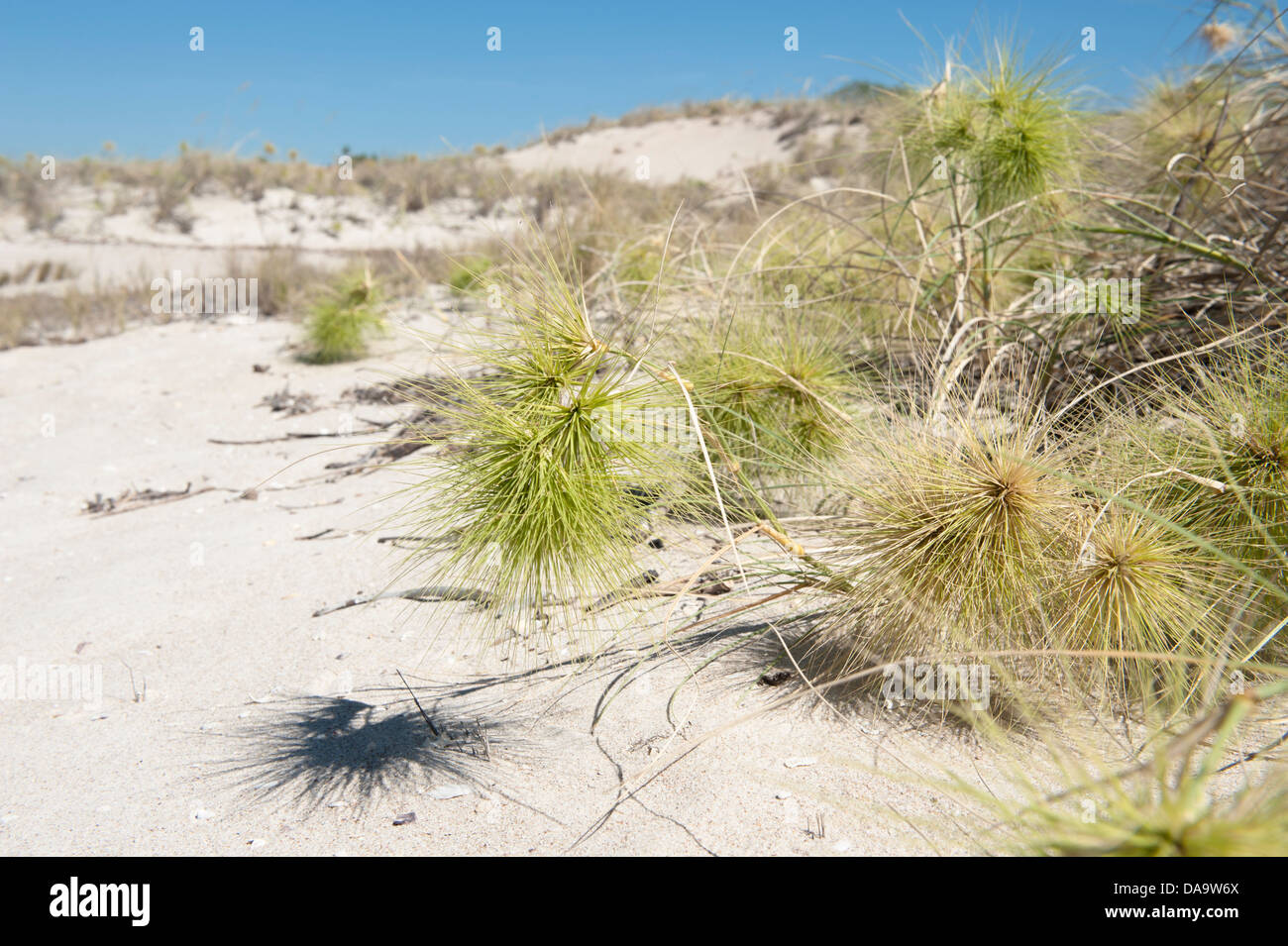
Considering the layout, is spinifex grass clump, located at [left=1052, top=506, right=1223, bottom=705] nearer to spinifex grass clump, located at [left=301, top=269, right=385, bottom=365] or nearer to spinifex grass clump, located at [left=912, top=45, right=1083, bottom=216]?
spinifex grass clump, located at [left=912, top=45, right=1083, bottom=216]

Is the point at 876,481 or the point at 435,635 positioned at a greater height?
the point at 876,481

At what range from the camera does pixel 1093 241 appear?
333 cm

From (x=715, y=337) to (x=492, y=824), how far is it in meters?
1.67

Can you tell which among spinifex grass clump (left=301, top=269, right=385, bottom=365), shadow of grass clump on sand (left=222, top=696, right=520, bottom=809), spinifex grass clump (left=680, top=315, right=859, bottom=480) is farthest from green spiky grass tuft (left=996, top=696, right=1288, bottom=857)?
→ spinifex grass clump (left=301, top=269, right=385, bottom=365)

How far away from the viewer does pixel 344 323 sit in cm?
590

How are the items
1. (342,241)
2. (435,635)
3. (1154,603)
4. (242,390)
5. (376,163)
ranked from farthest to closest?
1. (376,163)
2. (342,241)
3. (242,390)
4. (435,635)
5. (1154,603)

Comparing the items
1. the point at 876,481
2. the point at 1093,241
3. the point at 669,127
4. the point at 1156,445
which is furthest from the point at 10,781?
the point at 669,127

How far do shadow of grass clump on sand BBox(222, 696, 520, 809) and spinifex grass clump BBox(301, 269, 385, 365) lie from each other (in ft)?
14.2

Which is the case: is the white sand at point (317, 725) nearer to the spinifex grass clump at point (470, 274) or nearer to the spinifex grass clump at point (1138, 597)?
the spinifex grass clump at point (470, 274)

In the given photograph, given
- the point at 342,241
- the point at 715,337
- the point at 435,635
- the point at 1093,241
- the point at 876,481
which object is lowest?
the point at 435,635

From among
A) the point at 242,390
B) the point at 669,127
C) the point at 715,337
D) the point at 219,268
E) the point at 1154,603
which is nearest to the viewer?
the point at 1154,603

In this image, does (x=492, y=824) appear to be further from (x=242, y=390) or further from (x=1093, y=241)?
(x=242, y=390)

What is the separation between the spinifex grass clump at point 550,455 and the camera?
1.50m

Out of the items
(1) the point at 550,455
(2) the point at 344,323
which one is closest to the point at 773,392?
(1) the point at 550,455
